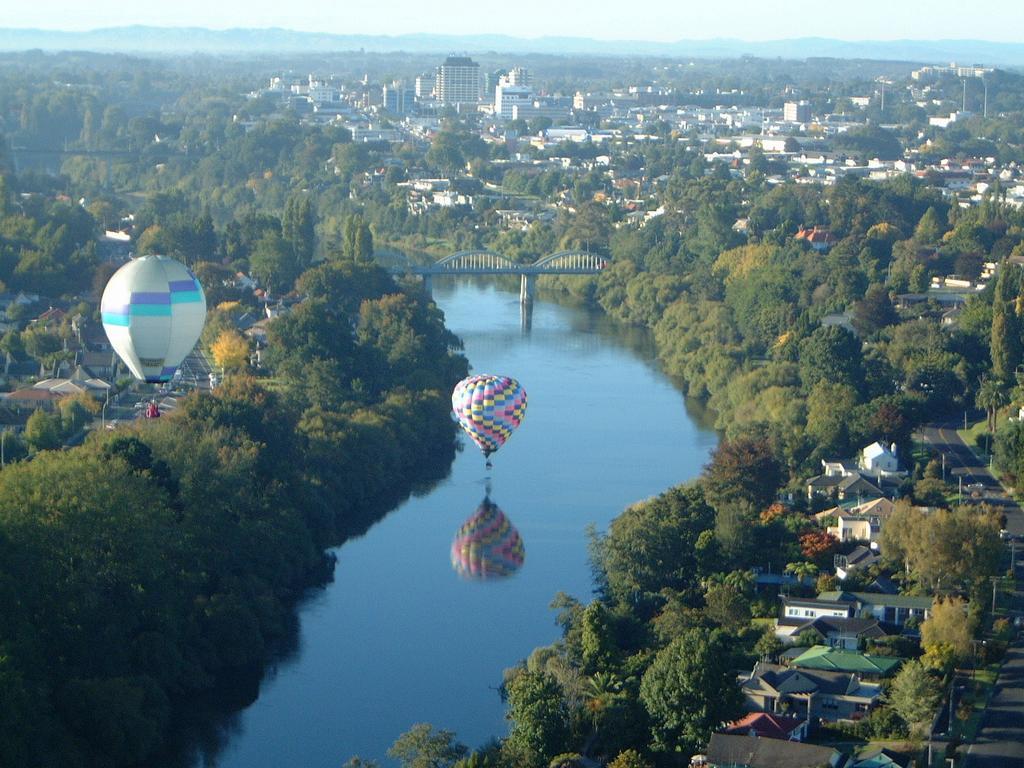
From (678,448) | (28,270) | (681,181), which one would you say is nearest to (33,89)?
(681,181)

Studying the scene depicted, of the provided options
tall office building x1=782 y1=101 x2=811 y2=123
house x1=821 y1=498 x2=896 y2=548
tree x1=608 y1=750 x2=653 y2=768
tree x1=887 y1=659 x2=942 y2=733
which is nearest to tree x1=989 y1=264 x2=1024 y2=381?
house x1=821 y1=498 x2=896 y2=548

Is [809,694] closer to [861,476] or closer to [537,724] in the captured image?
[537,724]

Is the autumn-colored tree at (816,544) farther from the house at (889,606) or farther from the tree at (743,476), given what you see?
the house at (889,606)

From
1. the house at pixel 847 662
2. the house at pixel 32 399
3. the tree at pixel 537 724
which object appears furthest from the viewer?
the house at pixel 32 399

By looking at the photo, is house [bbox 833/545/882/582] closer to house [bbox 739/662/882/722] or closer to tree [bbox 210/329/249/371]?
house [bbox 739/662/882/722]

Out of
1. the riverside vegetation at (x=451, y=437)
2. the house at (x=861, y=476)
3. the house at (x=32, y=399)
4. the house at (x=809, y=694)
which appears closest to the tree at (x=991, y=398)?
the riverside vegetation at (x=451, y=437)

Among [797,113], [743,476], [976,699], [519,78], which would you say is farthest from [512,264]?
[519,78]
